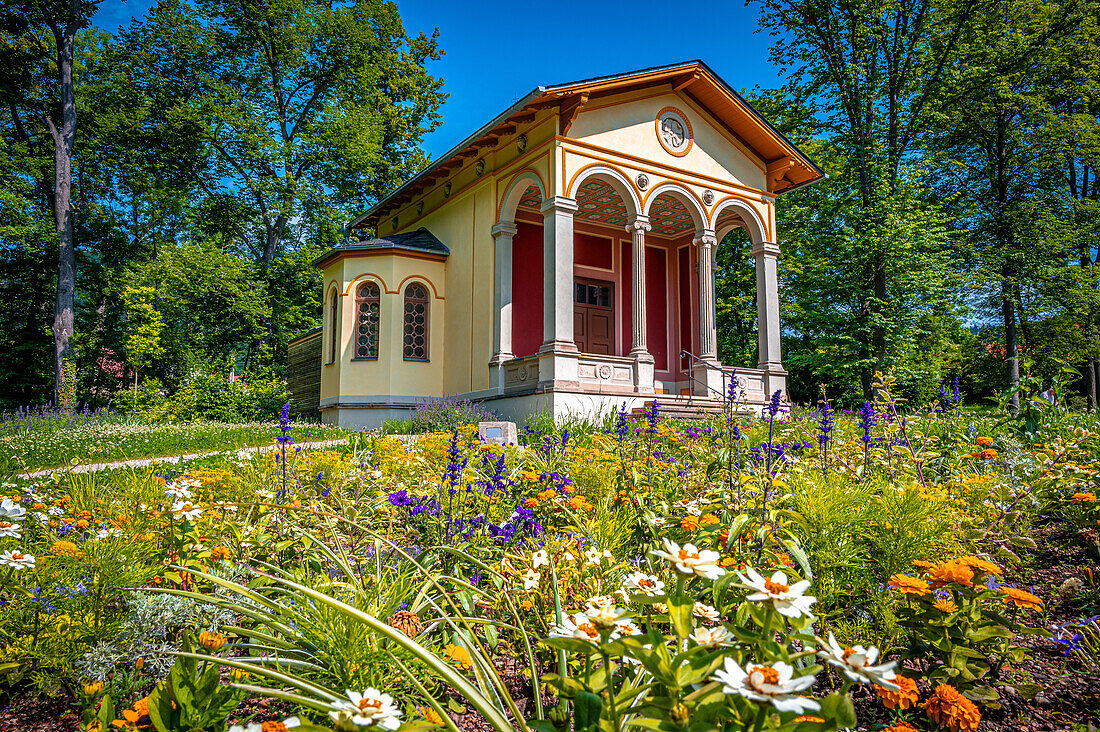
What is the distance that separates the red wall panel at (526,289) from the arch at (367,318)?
3101 millimetres

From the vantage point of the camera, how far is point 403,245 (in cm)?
1485

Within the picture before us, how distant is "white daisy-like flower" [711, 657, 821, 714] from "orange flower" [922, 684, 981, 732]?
82 cm

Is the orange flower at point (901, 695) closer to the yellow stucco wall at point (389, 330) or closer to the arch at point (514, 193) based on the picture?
the arch at point (514, 193)

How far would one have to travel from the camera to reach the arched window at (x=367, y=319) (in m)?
14.9

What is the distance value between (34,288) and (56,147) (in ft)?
16.1

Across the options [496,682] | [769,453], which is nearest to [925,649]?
[769,453]

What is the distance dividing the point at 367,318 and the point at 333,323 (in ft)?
4.56

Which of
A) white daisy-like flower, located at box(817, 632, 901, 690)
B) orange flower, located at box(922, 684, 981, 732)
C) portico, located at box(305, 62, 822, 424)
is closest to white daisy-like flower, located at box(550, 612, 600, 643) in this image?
white daisy-like flower, located at box(817, 632, 901, 690)

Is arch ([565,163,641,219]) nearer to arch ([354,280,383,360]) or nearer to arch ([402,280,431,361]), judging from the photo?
arch ([402,280,431,361])

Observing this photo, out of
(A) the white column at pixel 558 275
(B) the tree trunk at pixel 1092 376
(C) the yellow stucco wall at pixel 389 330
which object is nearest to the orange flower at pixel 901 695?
(A) the white column at pixel 558 275

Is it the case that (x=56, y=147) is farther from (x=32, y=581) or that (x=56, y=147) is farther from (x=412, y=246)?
(x=32, y=581)

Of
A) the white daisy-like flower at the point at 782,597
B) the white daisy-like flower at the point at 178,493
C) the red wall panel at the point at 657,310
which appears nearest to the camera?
the white daisy-like flower at the point at 782,597

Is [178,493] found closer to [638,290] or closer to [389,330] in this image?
[638,290]

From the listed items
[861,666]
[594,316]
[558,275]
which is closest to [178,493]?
[861,666]
